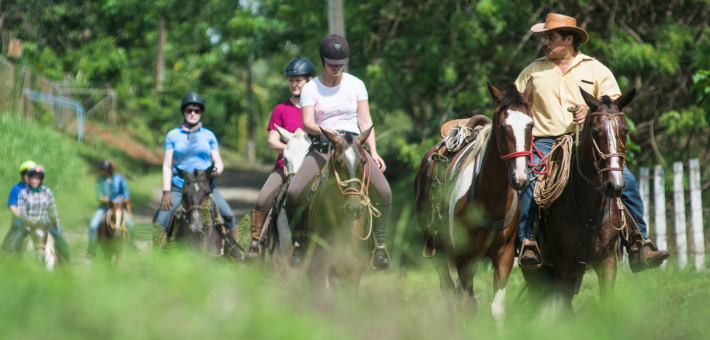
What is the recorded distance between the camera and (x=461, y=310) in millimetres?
5641

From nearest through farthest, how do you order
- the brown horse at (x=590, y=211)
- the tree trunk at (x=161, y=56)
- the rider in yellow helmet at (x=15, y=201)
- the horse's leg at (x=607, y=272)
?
the brown horse at (x=590, y=211) < the horse's leg at (x=607, y=272) < the rider in yellow helmet at (x=15, y=201) < the tree trunk at (x=161, y=56)

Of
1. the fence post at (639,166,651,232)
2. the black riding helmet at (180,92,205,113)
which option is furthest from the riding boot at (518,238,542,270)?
the fence post at (639,166,651,232)

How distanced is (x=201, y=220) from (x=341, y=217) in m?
2.08

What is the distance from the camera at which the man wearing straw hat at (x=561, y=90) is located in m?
5.80

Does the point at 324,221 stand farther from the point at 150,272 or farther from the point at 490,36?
the point at 490,36

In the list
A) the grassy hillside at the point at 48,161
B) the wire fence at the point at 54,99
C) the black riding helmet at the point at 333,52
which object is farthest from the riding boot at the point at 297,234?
the wire fence at the point at 54,99

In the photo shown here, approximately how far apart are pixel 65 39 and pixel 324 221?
105 ft

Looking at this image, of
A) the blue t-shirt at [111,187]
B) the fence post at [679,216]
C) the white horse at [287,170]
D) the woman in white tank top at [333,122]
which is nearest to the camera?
the woman in white tank top at [333,122]

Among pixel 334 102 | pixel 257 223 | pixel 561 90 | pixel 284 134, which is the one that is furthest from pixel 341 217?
pixel 561 90

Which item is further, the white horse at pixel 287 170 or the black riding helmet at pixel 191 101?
the black riding helmet at pixel 191 101

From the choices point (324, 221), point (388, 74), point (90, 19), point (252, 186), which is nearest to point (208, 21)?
point (252, 186)

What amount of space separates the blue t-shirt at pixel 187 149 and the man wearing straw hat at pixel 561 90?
11.7 ft

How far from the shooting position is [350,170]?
5.23 m

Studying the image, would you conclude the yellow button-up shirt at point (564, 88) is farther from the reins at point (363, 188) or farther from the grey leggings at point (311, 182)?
the reins at point (363, 188)
